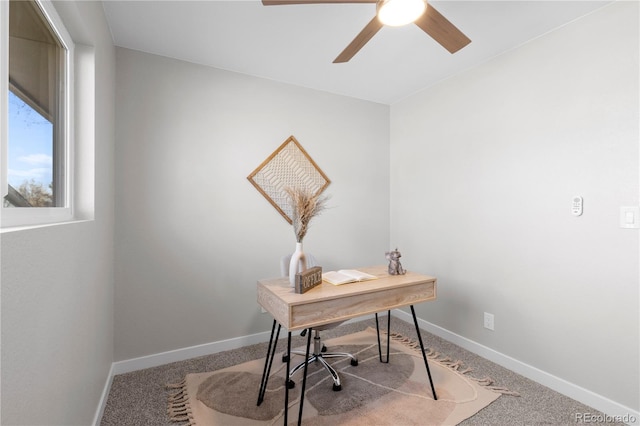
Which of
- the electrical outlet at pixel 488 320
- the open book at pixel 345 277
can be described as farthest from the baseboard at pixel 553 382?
the open book at pixel 345 277

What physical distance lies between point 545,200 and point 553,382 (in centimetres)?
126

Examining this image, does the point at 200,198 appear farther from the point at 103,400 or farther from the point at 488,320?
the point at 488,320

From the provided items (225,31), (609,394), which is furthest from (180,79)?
(609,394)

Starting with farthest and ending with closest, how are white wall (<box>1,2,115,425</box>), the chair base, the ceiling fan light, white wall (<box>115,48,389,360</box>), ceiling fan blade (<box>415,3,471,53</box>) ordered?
white wall (<box>115,48,389,360</box>) → the chair base → ceiling fan blade (<box>415,3,471,53</box>) → the ceiling fan light → white wall (<box>1,2,115,425</box>)

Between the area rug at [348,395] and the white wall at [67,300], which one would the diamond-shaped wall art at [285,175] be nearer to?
the white wall at [67,300]

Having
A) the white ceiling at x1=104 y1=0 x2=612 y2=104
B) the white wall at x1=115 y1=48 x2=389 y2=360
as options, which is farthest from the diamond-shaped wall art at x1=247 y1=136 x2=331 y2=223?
the white ceiling at x1=104 y1=0 x2=612 y2=104

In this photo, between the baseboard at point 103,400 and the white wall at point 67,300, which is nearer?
the white wall at point 67,300

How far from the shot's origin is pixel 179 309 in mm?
2561

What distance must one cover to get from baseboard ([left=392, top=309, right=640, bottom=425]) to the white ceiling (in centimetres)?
241

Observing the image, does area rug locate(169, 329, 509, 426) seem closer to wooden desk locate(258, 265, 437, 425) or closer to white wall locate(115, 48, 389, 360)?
wooden desk locate(258, 265, 437, 425)

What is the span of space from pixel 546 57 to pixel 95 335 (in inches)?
133

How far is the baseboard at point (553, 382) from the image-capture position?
5.97 ft

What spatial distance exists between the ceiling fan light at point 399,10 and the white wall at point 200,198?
1574 millimetres

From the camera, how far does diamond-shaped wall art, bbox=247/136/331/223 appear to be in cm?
290
